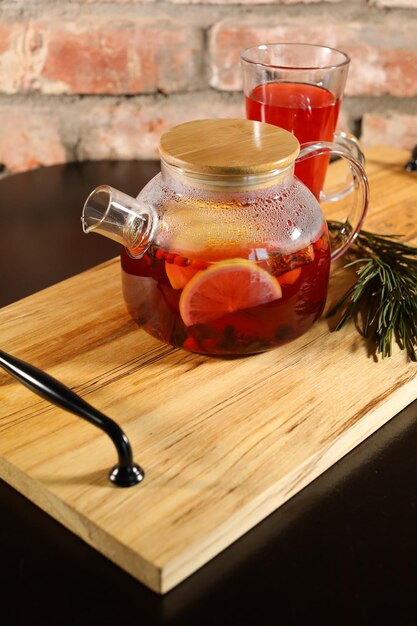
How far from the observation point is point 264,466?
58 cm

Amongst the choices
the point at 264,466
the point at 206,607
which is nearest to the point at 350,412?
the point at 264,466

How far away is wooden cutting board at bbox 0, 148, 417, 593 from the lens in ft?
1.74

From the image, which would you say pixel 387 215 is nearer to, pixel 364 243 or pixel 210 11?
pixel 364 243

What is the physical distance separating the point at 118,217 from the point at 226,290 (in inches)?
4.0

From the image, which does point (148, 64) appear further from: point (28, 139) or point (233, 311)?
point (233, 311)

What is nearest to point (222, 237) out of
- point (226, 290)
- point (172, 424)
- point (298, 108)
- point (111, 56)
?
point (226, 290)

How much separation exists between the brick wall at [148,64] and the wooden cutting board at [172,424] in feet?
1.62

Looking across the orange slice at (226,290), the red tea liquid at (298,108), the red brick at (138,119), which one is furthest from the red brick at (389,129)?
the orange slice at (226,290)

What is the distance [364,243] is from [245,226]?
0.27 m

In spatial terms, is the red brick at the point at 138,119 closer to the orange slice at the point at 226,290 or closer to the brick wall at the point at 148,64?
the brick wall at the point at 148,64

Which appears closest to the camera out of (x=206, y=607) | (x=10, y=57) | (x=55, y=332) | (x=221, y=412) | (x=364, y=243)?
(x=206, y=607)

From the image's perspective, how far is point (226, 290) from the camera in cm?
64

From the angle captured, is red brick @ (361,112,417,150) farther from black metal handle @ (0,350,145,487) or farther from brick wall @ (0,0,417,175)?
black metal handle @ (0,350,145,487)

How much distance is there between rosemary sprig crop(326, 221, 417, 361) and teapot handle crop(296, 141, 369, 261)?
0.09ft
